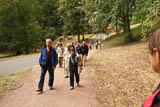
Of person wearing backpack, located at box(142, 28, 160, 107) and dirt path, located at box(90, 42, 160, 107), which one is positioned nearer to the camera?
person wearing backpack, located at box(142, 28, 160, 107)

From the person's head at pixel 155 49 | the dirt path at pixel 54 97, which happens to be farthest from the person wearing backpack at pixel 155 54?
the dirt path at pixel 54 97

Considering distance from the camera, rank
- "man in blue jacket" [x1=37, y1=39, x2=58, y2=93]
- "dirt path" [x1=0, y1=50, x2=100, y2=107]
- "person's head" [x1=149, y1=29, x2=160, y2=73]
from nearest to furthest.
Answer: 1. "person's head" [x1=149, y1=29, x2=160, y2=73]
2. "dirt path" [x1=0, y1=50, x2=100, y2=107]
3. "man in blue jacket" [x1=37, y1=39, x2=58, y2=93]

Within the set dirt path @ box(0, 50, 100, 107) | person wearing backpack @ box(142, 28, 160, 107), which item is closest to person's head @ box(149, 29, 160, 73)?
person wearing backpack @ box(142, 28, 160, 107)

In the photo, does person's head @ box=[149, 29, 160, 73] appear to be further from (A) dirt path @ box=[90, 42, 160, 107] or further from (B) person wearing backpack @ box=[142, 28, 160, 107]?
(A) dirt path @ box=[90, 42, 160, 107]

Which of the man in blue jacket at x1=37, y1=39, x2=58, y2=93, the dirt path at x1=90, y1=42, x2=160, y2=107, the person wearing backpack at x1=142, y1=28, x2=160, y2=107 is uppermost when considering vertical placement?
the person wearing backpack at x1=142, y1=28, x2=160, y2=107

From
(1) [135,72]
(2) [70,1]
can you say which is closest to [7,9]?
(2) [70,1]

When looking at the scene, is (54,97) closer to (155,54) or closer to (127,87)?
(127,87)

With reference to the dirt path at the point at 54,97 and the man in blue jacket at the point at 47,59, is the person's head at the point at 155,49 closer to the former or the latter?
the dirt path at the point at 54,97

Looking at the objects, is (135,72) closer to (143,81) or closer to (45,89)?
(143,81)

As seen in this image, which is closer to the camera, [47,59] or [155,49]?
[155,49]

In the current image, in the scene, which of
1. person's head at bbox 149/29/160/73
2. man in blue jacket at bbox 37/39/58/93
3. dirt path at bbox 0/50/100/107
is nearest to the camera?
person's head at bbox 149/29/160/73

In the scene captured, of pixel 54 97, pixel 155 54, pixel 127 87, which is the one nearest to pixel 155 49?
pixel 155 54

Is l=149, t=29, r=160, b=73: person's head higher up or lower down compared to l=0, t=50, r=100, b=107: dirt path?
higher up

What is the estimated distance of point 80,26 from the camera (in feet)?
119
